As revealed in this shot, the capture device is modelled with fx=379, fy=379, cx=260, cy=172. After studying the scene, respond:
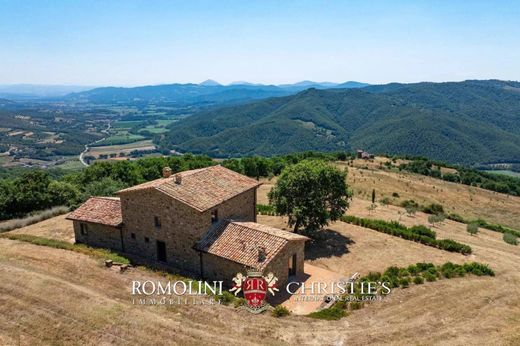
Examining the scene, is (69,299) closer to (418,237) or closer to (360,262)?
(360,262)

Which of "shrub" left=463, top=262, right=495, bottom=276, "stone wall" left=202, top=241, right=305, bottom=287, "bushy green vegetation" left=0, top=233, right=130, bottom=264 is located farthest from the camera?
"bushy green vegetation" left=0, top=233, right=130, bottom=264

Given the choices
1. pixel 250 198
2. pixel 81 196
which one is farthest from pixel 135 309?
pixel 81 196

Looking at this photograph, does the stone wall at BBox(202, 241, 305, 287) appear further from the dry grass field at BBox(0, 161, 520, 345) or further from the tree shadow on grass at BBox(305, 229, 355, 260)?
the tree shadow on grass at BBox(305, 229, 355, 260)

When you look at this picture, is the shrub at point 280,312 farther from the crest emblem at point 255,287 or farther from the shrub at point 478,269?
the shrub at point 478,269

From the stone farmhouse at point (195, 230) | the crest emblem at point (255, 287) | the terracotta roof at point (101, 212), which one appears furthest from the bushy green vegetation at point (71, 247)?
the crest emblem at point (255, 287)

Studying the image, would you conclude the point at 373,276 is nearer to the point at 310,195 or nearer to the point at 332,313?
the point at 332,313

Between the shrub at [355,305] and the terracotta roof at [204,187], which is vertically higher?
the terracotta roof at [204,187]

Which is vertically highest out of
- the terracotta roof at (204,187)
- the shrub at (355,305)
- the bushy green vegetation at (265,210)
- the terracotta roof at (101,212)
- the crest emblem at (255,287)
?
the terracotta roof at (204,187)

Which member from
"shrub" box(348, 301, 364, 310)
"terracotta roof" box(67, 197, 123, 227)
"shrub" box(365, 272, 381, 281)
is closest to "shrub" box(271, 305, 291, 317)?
"shrub" box(348, 301, 364, 310)
